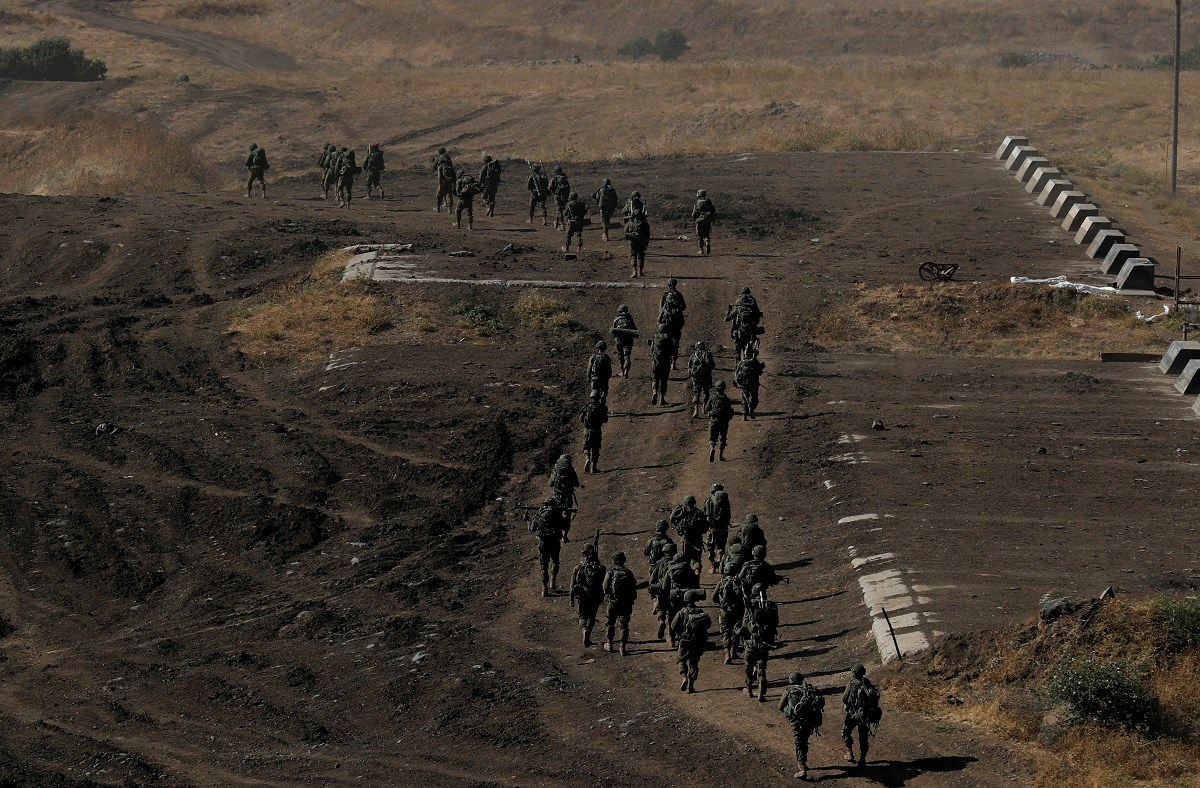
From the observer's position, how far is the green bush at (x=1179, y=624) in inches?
696

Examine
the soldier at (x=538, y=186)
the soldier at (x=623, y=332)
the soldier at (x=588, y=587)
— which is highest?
the soldier at (x=538, y=186)

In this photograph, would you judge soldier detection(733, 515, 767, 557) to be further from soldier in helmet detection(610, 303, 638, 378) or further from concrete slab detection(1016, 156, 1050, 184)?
concrete slab detection(1016, 156, 1050, 184)

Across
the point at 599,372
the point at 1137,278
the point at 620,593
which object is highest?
the point at 1137,278

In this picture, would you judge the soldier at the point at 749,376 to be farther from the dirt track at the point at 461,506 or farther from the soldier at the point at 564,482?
the soldier at the point at 564,482

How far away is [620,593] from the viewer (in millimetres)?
20016

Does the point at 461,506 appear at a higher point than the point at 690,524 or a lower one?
lower

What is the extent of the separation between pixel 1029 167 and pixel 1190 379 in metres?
19.1

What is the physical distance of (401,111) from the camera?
66688 mm

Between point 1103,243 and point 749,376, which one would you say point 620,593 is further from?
point 1103,243

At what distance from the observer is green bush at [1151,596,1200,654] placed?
1769 cm

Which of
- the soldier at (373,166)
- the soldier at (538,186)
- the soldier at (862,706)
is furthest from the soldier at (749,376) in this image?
Result: the soldier at (373,166)

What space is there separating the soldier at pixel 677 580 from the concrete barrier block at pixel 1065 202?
25644mm

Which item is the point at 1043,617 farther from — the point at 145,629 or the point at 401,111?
the point at 401,111

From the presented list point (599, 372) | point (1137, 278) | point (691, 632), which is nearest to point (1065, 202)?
point (1137, 278)
